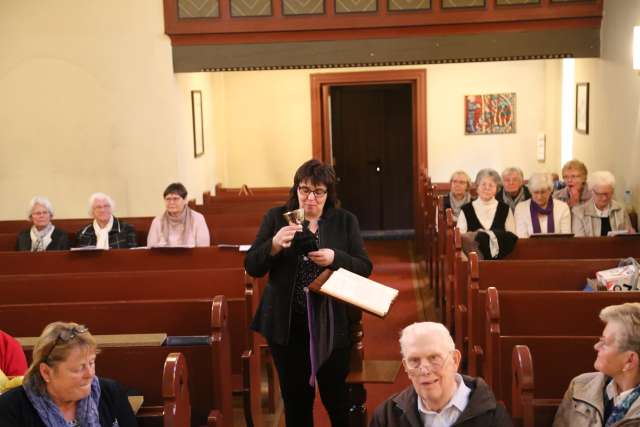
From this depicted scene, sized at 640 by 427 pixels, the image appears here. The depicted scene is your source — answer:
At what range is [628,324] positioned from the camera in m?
2.74

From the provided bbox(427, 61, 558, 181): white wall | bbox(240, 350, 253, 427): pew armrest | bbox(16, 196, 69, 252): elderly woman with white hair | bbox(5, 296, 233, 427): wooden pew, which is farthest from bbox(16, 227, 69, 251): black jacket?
bbox(427, 61, 558, 181): white wall

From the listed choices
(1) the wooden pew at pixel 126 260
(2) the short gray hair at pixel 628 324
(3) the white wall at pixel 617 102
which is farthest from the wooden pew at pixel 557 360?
(3) the white wall at pixel 617 102

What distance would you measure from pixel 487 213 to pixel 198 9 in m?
3.15

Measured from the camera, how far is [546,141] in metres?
10.3

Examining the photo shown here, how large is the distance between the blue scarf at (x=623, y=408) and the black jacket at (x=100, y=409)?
5.23ft

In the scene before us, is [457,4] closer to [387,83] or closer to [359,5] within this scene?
[359,5]

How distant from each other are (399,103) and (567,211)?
5378mm

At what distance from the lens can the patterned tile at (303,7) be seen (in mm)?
7383

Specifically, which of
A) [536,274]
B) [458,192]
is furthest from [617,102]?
[536,274]

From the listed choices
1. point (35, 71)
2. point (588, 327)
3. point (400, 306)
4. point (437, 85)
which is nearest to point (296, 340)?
point (588, 327)

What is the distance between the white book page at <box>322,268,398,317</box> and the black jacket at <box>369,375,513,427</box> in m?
0.59

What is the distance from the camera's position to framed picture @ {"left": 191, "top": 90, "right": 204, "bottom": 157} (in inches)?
341

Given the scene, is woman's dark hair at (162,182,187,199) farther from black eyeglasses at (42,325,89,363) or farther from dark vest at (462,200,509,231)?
black eyeglasses at (42,325,89,363)

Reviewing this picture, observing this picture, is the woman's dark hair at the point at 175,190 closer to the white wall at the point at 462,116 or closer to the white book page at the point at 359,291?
the white book page at the point at 359,291
